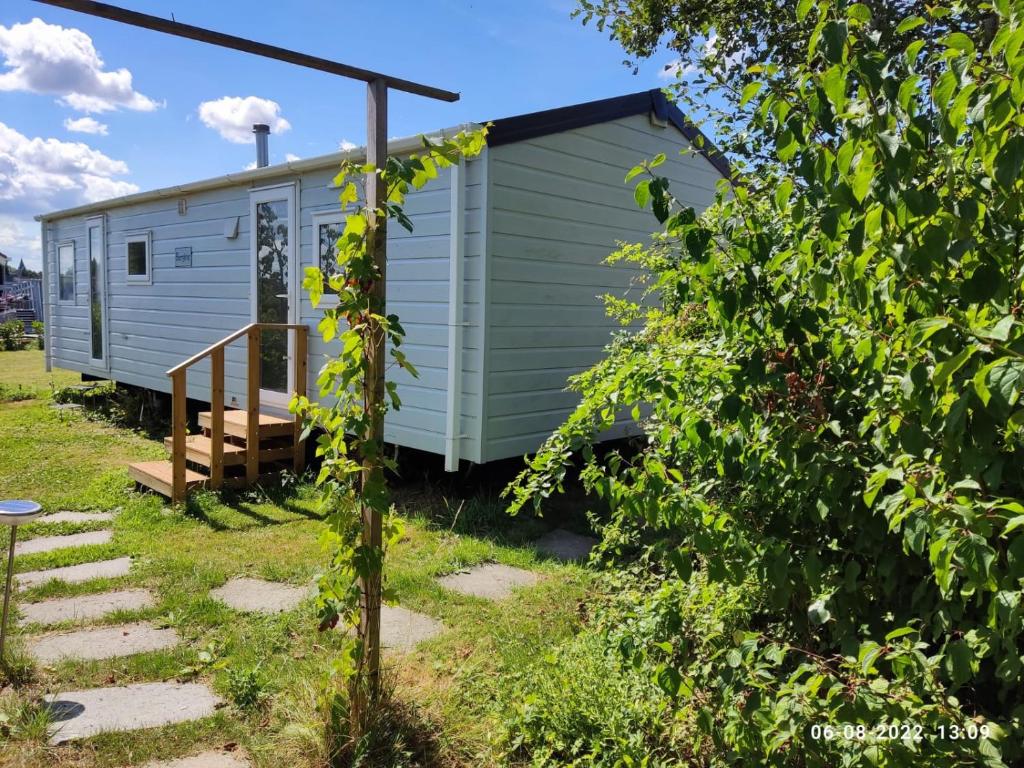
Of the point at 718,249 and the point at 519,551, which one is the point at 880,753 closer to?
the point at 718,249

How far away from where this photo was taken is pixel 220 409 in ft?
19.5

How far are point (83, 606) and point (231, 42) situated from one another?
2919mm

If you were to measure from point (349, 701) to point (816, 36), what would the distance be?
2263mm

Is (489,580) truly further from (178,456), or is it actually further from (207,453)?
(207,453)

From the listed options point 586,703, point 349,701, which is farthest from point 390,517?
point 586,703

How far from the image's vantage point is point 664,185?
5.19ft

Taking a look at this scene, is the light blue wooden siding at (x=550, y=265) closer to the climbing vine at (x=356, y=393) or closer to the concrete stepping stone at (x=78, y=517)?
the concrete stepping stone at (x=78, y=517)

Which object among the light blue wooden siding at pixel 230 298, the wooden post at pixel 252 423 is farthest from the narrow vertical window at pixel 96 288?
the wooden post at pixel 252 423

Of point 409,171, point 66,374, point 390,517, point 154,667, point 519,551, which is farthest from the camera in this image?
point 66,374

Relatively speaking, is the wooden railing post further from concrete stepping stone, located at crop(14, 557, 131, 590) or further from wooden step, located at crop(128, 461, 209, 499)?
concrete stepping stone, located at crop(14, 557, 131, 590)

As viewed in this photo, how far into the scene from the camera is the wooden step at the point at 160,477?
18.6 feet

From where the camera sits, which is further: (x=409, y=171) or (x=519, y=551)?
(x=519, y=551)

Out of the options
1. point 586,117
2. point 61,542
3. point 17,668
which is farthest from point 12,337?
point 17,668

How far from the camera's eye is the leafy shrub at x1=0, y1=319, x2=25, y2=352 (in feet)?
72.1
